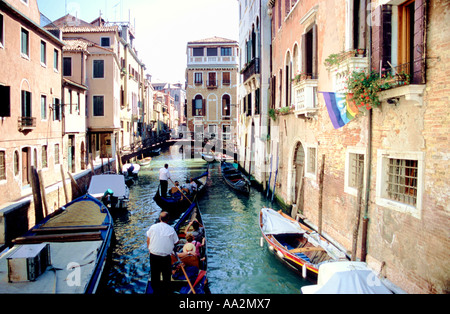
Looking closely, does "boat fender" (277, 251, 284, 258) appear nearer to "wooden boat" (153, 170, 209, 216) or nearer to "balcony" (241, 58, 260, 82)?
"wooden boat" (153, 170, 209, 216)

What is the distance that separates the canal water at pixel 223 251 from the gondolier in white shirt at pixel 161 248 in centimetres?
159

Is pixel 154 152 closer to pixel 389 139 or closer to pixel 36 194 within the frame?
pixel 36 194

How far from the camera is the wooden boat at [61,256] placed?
15.7ft

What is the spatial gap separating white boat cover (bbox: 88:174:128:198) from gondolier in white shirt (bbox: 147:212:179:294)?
8126mm

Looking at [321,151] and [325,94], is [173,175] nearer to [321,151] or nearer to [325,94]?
[321,151]

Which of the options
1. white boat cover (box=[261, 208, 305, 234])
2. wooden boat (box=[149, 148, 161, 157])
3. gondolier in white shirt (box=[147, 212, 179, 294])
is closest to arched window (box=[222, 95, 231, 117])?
wooden boat (box=[149, 148, 161, 157])

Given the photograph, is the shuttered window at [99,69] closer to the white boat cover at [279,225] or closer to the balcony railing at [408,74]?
the white boat cover at [279,225]

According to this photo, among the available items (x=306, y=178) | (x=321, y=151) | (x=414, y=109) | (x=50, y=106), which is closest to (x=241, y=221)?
(x=306, y=178)

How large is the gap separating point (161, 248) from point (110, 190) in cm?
795

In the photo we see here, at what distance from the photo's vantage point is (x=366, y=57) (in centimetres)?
561

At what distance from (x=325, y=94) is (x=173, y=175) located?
51.0 ft

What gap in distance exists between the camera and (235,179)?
16.6 m

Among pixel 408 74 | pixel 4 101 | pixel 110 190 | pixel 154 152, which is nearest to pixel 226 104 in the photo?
pixel 154 152

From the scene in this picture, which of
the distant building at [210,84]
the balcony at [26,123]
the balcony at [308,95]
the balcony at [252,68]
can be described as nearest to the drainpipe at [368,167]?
the balcony at [308,95]
